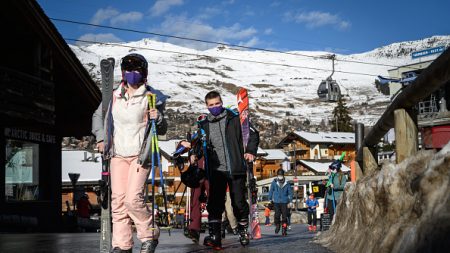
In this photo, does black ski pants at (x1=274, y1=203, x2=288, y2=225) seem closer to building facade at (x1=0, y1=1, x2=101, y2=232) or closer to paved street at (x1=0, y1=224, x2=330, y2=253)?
paved street at (x1=0, y1=224, x2=330, y2=253)

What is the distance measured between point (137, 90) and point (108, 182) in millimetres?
1061

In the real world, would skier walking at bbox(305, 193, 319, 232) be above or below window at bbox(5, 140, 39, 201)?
below

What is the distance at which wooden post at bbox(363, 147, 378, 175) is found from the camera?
731 centimetres

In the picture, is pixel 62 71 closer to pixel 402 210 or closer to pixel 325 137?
pixel 402 210

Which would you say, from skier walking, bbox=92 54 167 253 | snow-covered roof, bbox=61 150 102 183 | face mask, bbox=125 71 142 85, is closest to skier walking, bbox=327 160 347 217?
skier walking, bbox=92 54 167 253

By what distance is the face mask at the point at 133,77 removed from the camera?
247 inches

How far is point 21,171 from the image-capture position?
824 inches

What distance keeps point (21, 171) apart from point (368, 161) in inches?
624

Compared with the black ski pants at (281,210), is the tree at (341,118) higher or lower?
higher

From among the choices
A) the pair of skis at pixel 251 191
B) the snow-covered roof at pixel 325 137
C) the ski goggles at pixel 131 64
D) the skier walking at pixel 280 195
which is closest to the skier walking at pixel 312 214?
the skier walking at pixel 280 195

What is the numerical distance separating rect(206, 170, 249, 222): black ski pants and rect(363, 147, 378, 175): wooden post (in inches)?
58.8

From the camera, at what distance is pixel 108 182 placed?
22.0 feet

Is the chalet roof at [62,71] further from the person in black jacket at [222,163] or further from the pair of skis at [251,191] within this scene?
the person in black jacket at [222,163]

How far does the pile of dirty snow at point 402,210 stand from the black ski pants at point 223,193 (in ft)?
3.88
